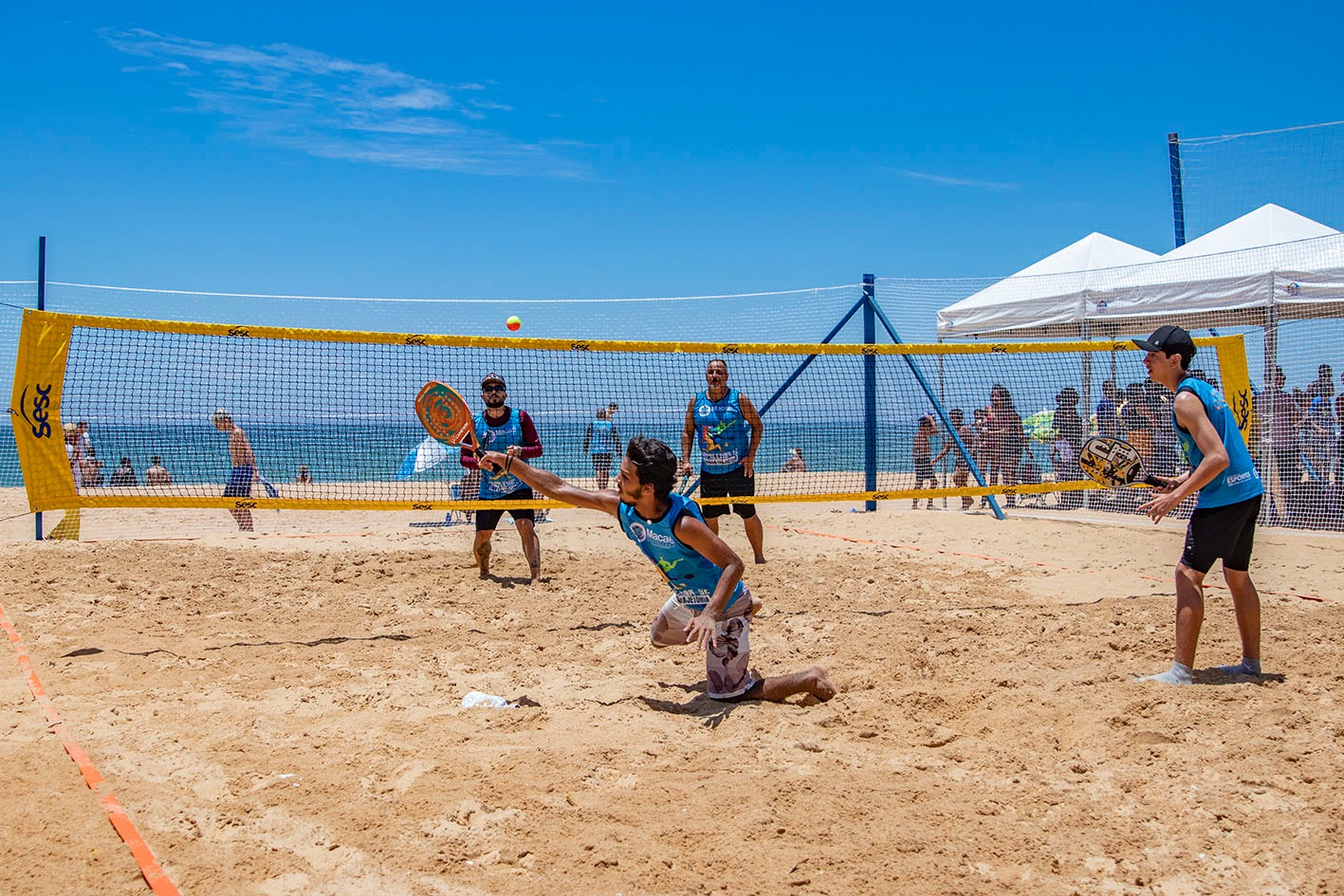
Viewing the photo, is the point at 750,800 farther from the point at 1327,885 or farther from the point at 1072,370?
the point at 1072,370

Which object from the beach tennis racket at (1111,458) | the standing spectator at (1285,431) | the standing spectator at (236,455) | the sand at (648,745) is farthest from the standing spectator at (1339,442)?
the standing spectator at (236,455)

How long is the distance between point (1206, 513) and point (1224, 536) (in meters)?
0.13

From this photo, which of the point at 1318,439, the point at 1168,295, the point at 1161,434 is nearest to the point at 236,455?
the point at 1161,434

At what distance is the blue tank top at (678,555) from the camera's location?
4.50 m

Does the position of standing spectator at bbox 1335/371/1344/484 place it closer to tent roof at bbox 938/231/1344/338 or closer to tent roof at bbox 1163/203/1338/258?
tent roof at bbox 938/231/1344/338

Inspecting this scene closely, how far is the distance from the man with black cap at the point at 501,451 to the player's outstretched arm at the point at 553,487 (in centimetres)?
268

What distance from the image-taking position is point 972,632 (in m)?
6.21

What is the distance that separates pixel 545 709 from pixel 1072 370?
7.65m

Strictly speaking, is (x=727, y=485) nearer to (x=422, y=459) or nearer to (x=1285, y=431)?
(x=422, y=459)

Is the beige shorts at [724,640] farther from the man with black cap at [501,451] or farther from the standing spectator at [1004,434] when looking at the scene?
the standing spectator at [1004,434]

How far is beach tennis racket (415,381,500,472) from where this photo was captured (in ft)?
17.7

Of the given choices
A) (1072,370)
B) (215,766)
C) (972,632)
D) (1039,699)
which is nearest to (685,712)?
(1039,699)

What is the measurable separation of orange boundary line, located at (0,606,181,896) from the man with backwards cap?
4.33 metres

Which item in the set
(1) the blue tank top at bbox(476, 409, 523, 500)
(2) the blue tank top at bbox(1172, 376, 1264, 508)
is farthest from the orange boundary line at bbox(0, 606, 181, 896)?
(2) the blue tank top at bbox(1172, 376, 1264, 508)
